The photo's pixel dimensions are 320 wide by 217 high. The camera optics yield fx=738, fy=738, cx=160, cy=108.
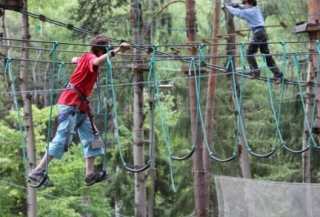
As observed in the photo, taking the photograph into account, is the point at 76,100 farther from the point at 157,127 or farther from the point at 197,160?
the point at 157,127

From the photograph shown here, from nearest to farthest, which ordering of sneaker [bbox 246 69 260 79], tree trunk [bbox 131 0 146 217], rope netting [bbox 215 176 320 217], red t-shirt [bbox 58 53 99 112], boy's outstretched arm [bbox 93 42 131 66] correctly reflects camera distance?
1. boy's outstretched arm [bbox 93 42 131 66]
2. red t-shirt [bbox 58 53 99 112]
3. sneaker [bbox 246 69 260 79]
4. rope netting [bbox 215 176 320 217]
5. tree trunk [bbox 131 0 146 217]

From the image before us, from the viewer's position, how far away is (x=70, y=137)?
20.1ft

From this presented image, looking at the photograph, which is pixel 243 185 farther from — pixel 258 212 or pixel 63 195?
pixel 63 195

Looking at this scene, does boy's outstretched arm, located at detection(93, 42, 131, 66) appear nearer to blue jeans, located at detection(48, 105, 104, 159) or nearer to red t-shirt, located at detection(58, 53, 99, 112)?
red t-shirt, located at detection(58, 53, 99, 112)

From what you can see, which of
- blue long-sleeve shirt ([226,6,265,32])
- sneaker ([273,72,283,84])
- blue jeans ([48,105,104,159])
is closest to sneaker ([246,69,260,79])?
sneaker ([273,72,283,84])

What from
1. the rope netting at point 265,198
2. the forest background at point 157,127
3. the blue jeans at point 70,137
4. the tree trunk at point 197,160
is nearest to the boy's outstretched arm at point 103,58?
the blue jeans at point 70,137

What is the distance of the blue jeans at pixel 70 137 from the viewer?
609 cm

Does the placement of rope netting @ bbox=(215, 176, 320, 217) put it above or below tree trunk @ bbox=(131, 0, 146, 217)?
below

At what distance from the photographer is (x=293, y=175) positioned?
1733 centimetres

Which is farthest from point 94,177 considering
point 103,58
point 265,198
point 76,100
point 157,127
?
point 157,127

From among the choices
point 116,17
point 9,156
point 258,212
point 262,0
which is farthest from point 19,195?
point 262,0

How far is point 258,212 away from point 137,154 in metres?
2.40

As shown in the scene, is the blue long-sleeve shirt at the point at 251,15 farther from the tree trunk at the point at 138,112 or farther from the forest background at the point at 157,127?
the forest background at the point at 157,127

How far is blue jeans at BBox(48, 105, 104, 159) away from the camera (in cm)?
609
